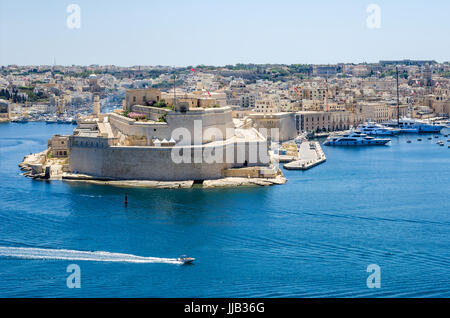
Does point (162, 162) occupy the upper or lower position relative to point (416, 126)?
lower

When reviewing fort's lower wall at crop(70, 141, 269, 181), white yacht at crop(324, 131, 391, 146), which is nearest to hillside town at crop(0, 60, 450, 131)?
fort's lower wall at crop(70, 141, 269, 181)

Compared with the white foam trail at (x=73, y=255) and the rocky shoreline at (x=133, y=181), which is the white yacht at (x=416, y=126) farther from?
the white foam trail at (x=73, y=255)

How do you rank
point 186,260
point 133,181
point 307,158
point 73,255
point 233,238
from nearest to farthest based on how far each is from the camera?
point 186,260 → point 73,255 → point 233,238 → point 133,181 → point 307,158

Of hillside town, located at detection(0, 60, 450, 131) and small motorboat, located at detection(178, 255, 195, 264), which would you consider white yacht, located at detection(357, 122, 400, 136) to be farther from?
small motorboat, located at detection(178, 255, 195, 264)

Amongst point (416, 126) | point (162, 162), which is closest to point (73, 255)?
point (162, 162)

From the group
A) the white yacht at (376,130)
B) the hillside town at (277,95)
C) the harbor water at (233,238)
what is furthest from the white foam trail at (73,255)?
the white yacht at (376,130)

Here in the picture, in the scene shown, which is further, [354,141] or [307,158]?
[354,141]

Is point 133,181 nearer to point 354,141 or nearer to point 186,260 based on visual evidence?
point 186,260
